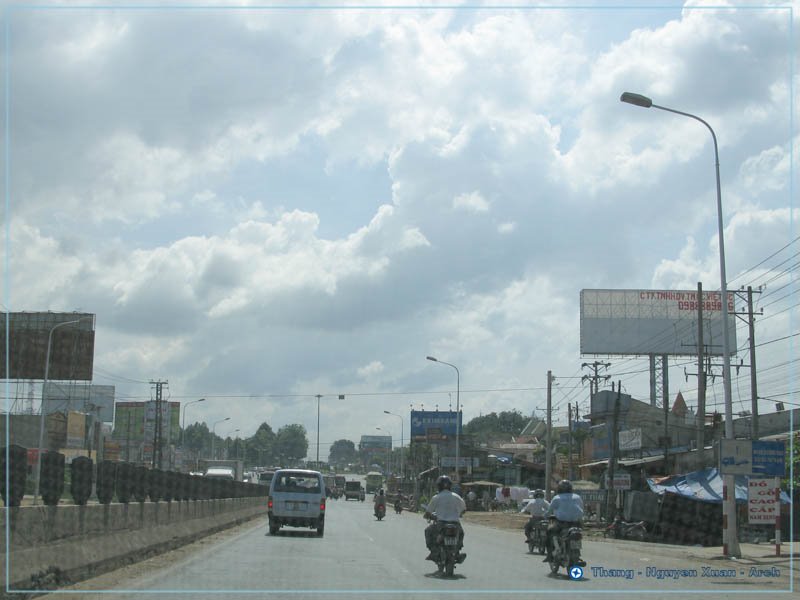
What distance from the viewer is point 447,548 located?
1452 cm

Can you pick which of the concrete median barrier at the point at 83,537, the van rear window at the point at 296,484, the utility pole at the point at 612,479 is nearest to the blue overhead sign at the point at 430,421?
the utility pole at the point at 612,479

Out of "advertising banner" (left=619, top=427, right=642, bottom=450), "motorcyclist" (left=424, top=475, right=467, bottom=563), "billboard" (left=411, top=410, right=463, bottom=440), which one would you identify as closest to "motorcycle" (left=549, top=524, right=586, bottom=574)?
"motorcyclist" (left=424, top=475, right=467, bottom=563)

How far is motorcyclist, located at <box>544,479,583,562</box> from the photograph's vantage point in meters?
14.7

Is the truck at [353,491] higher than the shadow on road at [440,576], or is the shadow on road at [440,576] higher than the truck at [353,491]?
the shadow on road at [440,576]

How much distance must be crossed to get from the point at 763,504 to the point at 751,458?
104 centimetres

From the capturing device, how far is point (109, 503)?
49.2 ft

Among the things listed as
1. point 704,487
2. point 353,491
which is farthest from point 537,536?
point 353,491

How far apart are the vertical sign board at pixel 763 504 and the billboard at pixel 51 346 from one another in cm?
3721

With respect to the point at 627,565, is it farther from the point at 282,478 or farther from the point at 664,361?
the point at 664,361

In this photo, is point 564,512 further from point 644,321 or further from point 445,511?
point 644,321

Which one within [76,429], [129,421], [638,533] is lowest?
[638,533]

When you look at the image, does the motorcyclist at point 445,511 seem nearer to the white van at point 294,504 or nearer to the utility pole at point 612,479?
the white van at point 294,504

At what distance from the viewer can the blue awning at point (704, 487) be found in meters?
28.6

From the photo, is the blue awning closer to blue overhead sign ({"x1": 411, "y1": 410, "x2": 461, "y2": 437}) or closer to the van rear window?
the van rear window
